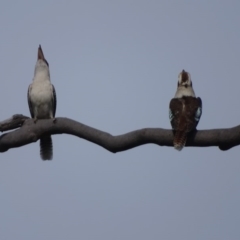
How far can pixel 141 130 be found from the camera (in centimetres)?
497

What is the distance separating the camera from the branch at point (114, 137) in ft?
15.9

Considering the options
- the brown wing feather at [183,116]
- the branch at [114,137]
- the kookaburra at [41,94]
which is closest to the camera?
the branch at [114,137]

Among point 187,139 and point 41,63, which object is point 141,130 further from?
point 41,63

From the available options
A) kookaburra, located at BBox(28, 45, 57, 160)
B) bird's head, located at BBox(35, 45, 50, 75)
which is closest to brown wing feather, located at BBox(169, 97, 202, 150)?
kookaburra, located at BBox(28, 45, 57, 160)

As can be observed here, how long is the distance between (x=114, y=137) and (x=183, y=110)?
52.7 inches

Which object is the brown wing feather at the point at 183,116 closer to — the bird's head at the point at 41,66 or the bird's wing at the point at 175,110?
the bird's wing at the point at 175,110

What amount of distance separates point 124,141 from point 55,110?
3654 millimetres

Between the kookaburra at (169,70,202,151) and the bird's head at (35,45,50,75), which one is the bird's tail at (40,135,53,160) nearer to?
the bird's head at (35,45,50,75)

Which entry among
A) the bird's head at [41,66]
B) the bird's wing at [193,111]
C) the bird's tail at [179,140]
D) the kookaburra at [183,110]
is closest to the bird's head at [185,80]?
the kookaburra at [183,110]

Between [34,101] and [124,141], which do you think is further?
[34,101]

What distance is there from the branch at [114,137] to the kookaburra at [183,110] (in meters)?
0.10

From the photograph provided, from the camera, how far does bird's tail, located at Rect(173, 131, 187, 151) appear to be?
5.26m

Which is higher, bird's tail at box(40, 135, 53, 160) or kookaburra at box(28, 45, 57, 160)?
kookaburra at box(28, 45, 57, 160)

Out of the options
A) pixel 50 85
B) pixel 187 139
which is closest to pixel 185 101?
pixel 187 139
